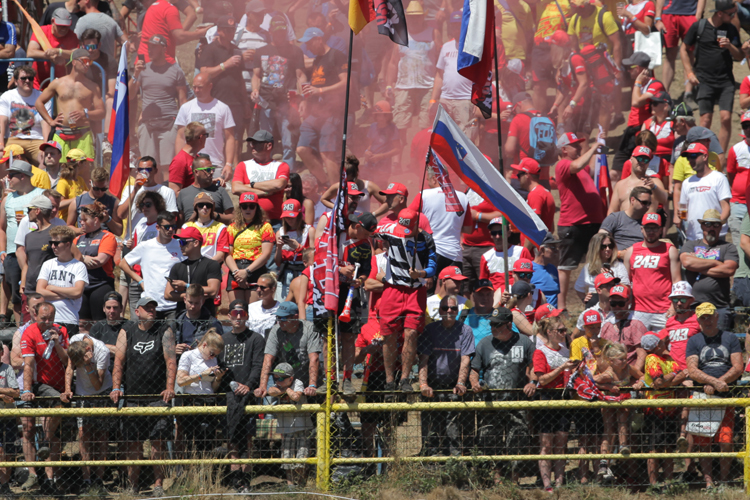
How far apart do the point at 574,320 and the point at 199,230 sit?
404 cm

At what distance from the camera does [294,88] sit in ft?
45.2

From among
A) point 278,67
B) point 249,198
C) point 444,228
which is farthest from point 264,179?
point 278,67

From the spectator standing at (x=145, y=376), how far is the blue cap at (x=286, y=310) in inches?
39.2

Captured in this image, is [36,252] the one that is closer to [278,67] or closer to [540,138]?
[278,67]

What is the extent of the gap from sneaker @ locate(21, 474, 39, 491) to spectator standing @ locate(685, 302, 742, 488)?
578 centimetres

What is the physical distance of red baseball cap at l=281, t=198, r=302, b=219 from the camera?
33.5ft

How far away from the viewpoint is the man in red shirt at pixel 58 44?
13.8 m

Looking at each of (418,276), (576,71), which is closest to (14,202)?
(418,276)

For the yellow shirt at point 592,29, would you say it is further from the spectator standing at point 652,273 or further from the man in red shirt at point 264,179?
the man in red shirt at point 264,179

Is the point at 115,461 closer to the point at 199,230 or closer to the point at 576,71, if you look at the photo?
the point at 199,230

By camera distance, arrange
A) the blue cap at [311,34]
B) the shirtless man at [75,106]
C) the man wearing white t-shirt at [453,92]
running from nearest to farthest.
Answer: the shirtless man at [75,106] → the man wearing white t-shirt at [453,92] → the blue cap at [311,34]

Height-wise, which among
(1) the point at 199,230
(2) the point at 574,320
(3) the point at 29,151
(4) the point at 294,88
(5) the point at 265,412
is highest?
(4) the point at 294,88

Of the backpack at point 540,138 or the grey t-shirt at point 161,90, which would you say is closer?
the backpack at point 540,138

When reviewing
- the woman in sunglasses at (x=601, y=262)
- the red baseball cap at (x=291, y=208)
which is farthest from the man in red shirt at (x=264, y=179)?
the woman in sunglasses at (x=601, y=262)
